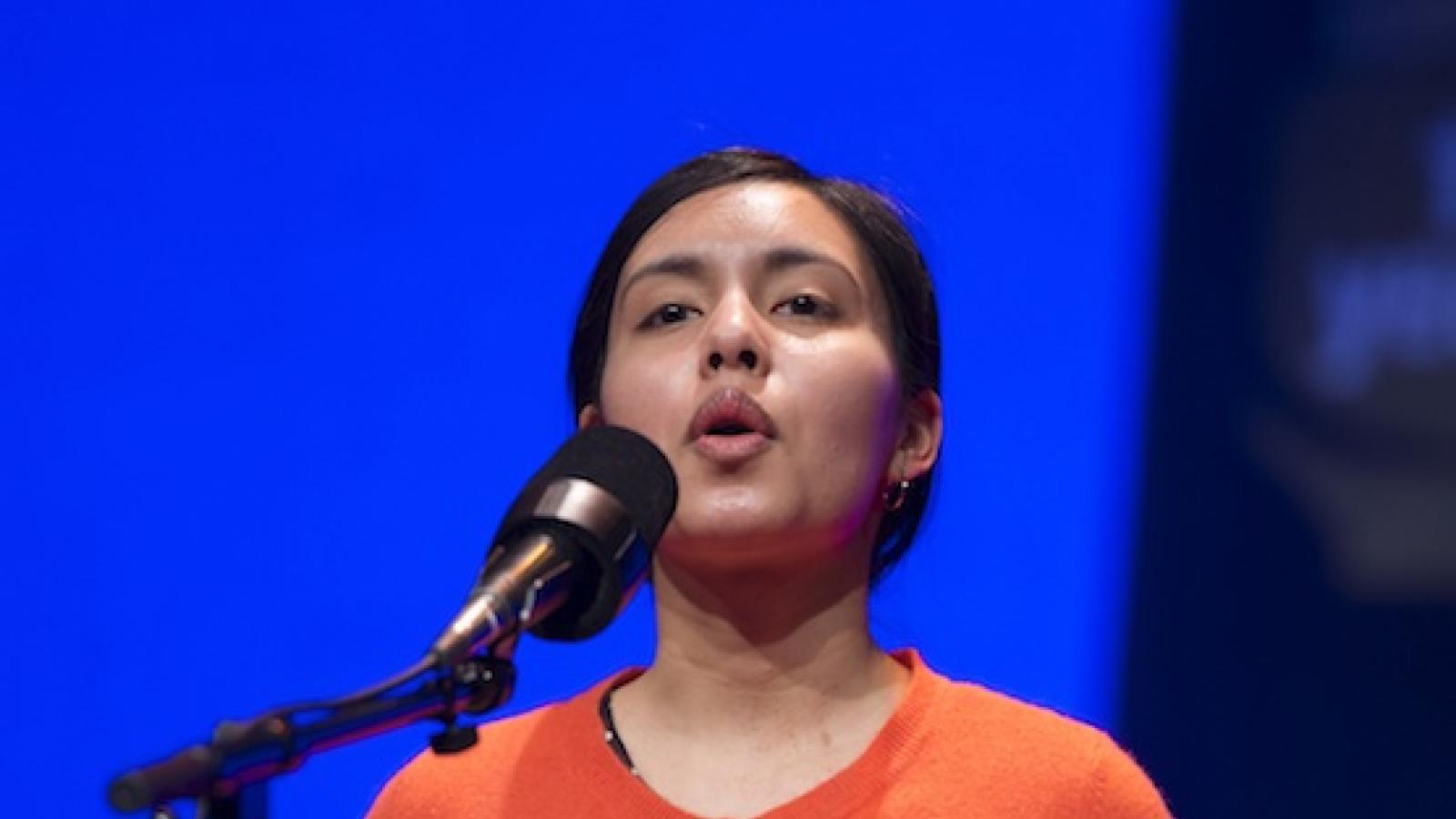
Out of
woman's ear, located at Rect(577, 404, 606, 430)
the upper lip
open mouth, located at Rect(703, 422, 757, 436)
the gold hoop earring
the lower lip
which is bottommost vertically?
the gold hoop earring

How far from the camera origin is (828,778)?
146 cm

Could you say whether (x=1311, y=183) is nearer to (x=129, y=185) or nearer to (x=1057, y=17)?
(x=1057, y=17)

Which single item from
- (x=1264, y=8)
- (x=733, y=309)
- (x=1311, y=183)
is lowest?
(x=733, y=309)

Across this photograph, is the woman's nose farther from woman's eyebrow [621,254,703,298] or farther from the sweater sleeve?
the sweater sleeve

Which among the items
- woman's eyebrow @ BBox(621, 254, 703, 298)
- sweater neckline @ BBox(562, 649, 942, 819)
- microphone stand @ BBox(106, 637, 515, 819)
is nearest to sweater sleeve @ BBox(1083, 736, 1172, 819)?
sweater neckline @ BBox(562, 649, 942, 819)

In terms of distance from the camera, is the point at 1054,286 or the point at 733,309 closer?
the point at 733,309

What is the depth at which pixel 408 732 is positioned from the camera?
6.30ft

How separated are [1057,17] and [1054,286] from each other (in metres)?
0.24

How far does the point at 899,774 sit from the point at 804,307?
33 cm

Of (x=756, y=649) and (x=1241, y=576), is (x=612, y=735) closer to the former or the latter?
(x=756, y=649)

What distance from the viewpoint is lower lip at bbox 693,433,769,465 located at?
1441 millimetres

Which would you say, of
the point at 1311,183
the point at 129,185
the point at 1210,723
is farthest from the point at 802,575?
the point at 129,185

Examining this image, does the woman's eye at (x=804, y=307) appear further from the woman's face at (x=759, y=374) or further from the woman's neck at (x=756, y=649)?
the woman's neck at (x=756, y=649)

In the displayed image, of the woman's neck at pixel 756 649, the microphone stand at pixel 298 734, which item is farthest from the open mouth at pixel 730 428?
the microphone stand at pixel 298 734
